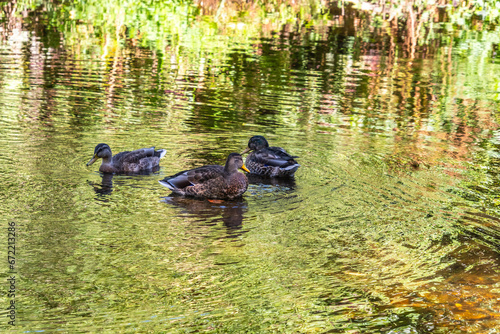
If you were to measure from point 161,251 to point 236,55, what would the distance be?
15412 millimetres

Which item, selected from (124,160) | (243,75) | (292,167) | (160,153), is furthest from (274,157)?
(243,75)

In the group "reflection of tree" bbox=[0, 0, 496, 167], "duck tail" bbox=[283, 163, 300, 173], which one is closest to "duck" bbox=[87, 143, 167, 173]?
"reflection of tree" bbox=[0, 0, 496, 167]

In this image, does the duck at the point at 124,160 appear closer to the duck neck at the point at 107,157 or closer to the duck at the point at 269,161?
the duck neck at the point at 107,157

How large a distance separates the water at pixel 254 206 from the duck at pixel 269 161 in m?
0.26

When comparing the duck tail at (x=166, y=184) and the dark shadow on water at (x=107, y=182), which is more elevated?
the duck tail at (x=166, y=184)

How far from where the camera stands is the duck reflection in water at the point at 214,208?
8055 millimetres

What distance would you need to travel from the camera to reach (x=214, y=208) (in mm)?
8617

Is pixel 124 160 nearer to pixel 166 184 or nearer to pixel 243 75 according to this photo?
pixel 166 184

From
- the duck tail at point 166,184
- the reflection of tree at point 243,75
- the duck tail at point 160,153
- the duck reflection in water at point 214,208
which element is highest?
the reflection of tree at point 243,75

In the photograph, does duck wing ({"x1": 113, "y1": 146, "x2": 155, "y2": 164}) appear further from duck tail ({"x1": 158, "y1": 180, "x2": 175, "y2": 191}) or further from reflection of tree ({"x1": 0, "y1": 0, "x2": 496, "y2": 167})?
reflection of tree ({"x1": 0, "y1": 0, "x2": 496, "y2": 167})

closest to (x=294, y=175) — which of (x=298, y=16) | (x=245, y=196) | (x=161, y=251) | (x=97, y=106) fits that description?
(x=245, y=196)

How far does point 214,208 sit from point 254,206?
518mm

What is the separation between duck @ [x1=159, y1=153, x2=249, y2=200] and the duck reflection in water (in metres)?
0.08

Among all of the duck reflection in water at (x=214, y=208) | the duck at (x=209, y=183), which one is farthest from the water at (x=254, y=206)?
the duck at (x=209, y=183)
